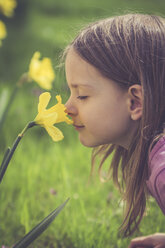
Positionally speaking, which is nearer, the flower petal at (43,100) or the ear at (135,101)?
the flower petal at (43,100)

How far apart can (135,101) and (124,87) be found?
0.20ft

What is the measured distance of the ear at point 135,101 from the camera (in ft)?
3.88

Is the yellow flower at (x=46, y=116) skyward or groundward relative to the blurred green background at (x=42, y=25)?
groundward

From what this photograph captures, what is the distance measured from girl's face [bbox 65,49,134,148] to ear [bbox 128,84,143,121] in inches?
0.6

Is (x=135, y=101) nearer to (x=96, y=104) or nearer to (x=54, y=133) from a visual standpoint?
(x=96, y=104)

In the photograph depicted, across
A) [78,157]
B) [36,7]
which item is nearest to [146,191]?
[78,157]

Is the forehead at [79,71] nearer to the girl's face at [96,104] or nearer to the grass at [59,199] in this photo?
the girl's face at [96,104]

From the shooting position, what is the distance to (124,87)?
47.1 inches

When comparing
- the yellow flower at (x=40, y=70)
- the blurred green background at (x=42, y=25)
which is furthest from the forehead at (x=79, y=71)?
the blurred green background at (x=42, y=25)

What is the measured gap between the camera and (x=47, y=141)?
2.59m

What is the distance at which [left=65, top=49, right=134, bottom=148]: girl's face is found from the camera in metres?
1.19

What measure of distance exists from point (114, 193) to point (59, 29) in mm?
3243

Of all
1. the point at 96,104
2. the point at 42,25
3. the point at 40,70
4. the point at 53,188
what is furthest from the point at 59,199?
the point at 42,25

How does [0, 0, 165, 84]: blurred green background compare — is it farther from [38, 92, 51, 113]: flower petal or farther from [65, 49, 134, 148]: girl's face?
[38, 92, 51, 113]: flower petal
